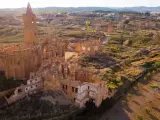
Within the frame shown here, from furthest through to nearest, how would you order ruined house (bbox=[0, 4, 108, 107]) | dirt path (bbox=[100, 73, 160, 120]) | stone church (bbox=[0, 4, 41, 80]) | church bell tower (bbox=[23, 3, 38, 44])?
church bell tower (bbox=[23, 3, 38, 44]) → stone church (bbox=[0, 4, 41, 80]) → ruined house (bbox=[0, 4, 108, 107]) → dirt path (bbox=[100, 73, 160, 120])

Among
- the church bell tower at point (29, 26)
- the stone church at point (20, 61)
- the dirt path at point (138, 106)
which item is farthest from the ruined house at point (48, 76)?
the church bell tower at point (29, 26)

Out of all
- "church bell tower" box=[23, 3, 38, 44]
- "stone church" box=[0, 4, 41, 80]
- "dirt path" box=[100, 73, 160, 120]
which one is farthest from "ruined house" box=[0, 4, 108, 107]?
"church bell tower" box=[23, 3, 38, 44]

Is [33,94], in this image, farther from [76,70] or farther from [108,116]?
[108,116]

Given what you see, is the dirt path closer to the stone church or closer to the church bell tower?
the stone church

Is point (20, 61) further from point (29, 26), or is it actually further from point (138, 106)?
point (138, 106)

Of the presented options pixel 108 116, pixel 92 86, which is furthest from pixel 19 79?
pixel 108 116

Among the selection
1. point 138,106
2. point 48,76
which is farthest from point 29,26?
point 138,106

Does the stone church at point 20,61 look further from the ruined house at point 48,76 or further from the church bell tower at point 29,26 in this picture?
the church bell tower at point 29,26
